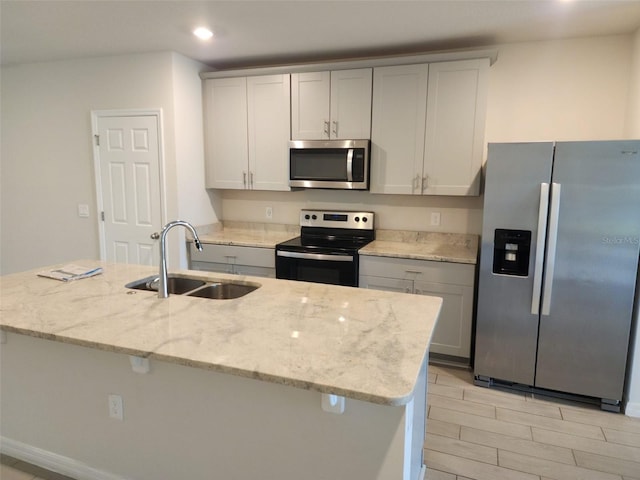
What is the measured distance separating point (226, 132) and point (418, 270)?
2141 millimetres

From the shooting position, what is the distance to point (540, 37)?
298 centimetres

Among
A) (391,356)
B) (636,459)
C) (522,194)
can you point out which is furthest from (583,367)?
(391,356)

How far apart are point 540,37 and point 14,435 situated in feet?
13.7

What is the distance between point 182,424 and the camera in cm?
167

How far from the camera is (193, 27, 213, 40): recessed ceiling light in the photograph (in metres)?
2.86

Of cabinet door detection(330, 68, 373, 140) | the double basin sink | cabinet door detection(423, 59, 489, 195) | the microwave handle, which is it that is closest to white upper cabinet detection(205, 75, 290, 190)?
cabinet door detection(330, 68, 373, 140)

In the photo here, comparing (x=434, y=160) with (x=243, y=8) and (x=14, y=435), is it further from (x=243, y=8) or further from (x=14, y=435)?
(x=14, y=435)

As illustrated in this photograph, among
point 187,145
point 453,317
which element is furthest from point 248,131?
point 453,317

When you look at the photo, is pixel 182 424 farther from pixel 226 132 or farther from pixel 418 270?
pixel 226 132

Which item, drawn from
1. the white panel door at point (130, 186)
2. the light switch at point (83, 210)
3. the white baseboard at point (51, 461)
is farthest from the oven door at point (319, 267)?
the light switch at point (83, 210)

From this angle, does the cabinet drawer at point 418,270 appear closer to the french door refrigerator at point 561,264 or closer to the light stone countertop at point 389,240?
the light stone countertop at point 389,240

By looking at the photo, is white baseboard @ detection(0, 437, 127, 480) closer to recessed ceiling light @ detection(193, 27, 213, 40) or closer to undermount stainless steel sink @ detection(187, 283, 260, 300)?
undermount stainless steel sink @ detection(187, 283, 260, 300)

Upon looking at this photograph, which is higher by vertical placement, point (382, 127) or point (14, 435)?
point (382, 127)

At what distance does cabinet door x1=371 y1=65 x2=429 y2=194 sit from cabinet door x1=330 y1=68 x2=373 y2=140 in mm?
60
